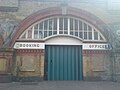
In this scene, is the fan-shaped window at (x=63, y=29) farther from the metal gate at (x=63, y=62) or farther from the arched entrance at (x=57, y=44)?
the metal gate at (x=63, y=62)

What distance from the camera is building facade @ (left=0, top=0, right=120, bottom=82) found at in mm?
13016

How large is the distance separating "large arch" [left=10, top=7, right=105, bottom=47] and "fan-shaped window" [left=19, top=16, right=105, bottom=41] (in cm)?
33

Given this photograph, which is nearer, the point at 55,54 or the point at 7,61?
the point at 7,61

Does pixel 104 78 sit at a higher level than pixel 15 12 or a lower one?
lower

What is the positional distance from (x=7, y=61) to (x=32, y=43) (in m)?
2.03

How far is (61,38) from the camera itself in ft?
44.1

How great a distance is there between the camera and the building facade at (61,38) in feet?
42.7

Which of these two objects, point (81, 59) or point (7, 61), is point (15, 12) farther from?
point (81, 59)

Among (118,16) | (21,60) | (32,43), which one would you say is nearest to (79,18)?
(118,16)

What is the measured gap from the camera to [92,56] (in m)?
13.4

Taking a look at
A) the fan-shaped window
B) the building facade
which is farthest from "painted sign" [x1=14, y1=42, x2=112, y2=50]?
the fan-shaped window

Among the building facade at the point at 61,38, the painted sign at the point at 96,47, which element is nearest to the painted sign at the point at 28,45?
the building facade at the point at 61,38

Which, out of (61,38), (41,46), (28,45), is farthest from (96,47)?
(28,45)

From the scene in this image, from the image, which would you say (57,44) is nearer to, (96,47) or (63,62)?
(63,62)
